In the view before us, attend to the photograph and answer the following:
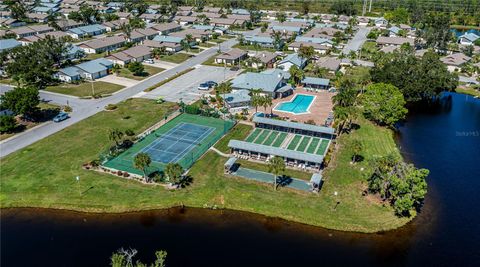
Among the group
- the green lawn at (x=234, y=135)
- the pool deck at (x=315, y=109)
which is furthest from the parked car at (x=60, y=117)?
the pool deck at (x=315, y=109)

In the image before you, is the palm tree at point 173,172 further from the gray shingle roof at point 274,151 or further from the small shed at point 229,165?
the gray shingle roof at point 274,151

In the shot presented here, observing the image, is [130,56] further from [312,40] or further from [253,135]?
[312,40]

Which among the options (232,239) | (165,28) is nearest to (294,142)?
(232,239)

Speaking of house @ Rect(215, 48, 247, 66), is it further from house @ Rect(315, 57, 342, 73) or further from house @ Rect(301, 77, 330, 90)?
house @ Rect(301, 77, 330, 90)

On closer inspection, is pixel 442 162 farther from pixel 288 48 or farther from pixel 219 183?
pixel 288 48

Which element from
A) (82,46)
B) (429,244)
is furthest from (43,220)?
(82,46)

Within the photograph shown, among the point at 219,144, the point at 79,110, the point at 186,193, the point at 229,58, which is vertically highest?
the point at 229,58
